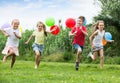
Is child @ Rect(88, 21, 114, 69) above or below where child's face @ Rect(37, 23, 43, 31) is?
below

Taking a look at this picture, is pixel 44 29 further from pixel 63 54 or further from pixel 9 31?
pixel 63 54

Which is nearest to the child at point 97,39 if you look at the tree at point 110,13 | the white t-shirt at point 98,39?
the white t-shirt at point 98,39

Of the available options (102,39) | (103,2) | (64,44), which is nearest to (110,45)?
(64,44)

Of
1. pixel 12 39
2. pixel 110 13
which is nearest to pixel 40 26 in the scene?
pixel 12 39

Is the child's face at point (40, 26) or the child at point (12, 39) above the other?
the child's face at point (40, 26)

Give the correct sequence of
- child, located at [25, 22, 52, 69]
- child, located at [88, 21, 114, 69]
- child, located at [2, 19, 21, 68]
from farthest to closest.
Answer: child, located at [88, 21, 114, 69]
child, located at [25, 22, 52, 69]
child, located at [2, 19, 21, 68]

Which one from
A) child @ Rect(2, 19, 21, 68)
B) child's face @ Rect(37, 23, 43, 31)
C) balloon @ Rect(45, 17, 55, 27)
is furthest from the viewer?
balloon @ Rect(45, 17, 55, 27)

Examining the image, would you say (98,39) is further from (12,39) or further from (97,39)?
(12,39)

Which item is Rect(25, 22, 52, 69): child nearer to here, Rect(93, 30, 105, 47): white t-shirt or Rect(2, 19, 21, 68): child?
Rect(2, 19, 21, 68): child

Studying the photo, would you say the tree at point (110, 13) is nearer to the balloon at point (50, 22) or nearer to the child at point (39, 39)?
the balloon at point (50, 22)

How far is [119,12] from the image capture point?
28.4m

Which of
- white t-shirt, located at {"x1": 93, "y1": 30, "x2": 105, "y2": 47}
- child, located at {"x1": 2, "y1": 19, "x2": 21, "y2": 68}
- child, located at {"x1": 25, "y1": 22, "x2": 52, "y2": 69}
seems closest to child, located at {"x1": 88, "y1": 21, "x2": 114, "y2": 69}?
white t-shirt, located at {"x1": 93, "y1": 30, "x2": 105, "y2": 47}

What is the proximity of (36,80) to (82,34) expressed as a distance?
18.9 ft

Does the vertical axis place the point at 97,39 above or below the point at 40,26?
Result: below
